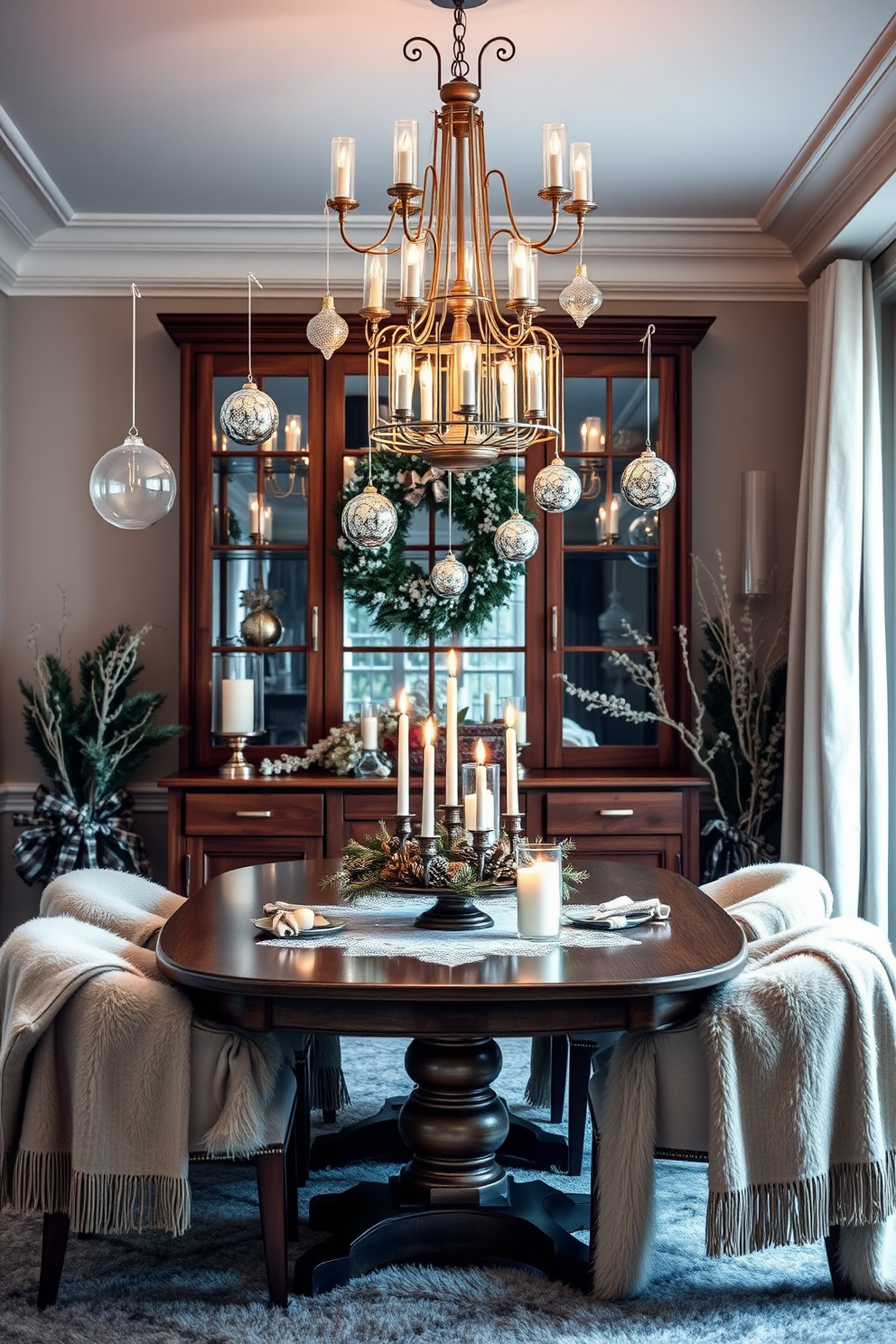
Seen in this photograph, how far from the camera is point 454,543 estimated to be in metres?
4.47

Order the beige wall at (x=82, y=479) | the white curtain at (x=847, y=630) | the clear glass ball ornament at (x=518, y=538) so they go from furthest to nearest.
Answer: the beige wall at (x=82, y=479), the white curtain at (x=847, y=630), the clear glass ball ornament at (x=518, y=538)

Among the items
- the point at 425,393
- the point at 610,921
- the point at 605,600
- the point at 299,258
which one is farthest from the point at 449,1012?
the point at 299,258

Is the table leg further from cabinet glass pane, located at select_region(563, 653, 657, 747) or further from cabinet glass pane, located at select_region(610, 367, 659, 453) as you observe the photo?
cabinet glass pane, located at select_region(610, 367, 659, 453)

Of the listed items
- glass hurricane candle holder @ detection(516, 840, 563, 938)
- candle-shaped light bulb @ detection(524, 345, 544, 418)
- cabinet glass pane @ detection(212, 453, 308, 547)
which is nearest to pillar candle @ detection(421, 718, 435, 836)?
glass hurricane candle holder @ detection(516, 840, 563, 938)

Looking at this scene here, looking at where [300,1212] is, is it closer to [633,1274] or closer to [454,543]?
[633,1274]

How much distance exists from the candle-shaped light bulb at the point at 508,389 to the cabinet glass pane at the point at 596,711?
204 cm

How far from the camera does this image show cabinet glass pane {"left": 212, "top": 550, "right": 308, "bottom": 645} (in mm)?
4465

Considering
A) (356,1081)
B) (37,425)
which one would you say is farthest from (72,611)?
(356,1081)

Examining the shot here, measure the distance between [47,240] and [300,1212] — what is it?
343 cm

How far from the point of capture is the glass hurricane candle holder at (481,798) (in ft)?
7.79

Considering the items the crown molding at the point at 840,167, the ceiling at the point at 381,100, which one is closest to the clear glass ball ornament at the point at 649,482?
the ceiling at the point at 381,100

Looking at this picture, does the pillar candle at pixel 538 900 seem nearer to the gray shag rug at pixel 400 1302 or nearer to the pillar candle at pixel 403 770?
the pillar candle at pixel 403 770

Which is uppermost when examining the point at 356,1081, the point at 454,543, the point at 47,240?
the point at 47,240

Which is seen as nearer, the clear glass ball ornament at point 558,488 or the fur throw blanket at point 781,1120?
the fur throw blanket at point 781,1120
